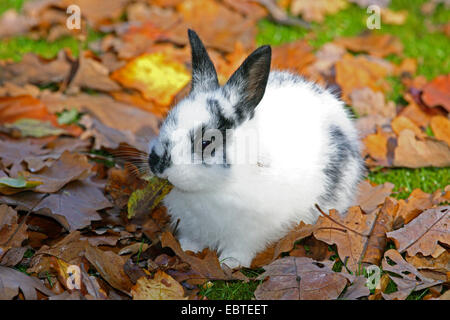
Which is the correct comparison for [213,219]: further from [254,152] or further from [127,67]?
[127,67]

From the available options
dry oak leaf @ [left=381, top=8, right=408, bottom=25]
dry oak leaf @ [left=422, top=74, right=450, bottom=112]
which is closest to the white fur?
dry oak leaf @ [left=422, top=74, right=450, bottom=112]

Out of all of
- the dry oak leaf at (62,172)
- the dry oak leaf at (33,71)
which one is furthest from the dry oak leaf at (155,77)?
the dry oak leaf at (62,172)

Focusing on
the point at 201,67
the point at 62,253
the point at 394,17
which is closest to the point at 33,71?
the point at 201,67

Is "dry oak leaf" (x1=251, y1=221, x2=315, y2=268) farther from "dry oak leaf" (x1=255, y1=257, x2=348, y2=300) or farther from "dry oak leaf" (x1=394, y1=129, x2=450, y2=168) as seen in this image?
"dry oak leaf" (x1=394, y1=129, x2=450, y2=168)

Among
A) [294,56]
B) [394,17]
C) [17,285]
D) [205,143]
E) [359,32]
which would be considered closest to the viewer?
[17,285]

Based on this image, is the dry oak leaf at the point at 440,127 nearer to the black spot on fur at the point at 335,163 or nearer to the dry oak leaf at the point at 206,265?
the black spot on fur at the point at 335,163

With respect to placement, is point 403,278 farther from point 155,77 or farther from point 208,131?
point 155,77
